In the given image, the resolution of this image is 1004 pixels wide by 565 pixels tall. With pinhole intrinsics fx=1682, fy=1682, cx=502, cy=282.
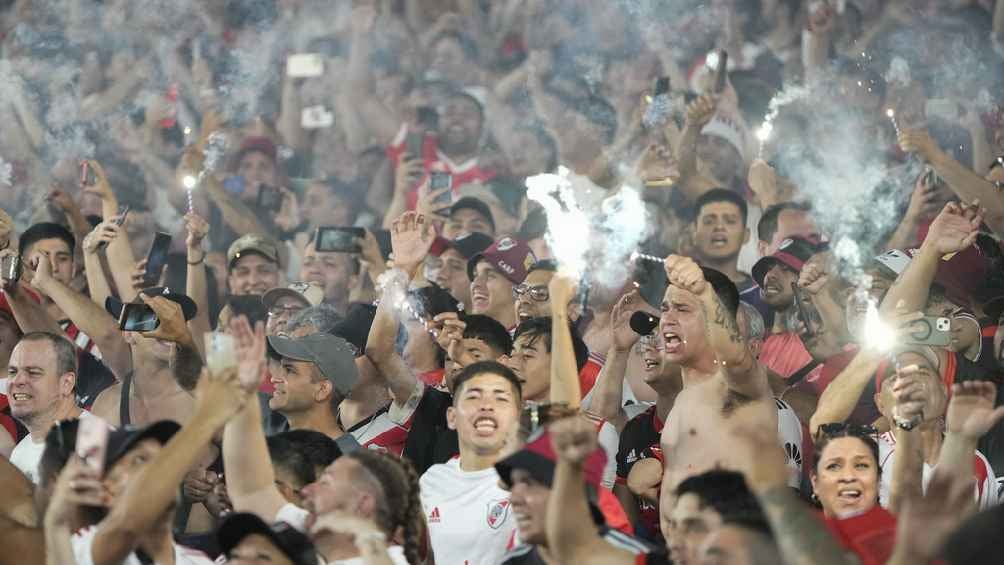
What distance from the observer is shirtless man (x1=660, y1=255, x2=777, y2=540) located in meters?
5.70

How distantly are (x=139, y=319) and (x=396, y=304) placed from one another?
1.12 m

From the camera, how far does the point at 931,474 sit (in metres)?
5.60

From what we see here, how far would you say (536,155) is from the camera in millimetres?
10609

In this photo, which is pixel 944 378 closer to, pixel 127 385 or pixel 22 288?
pixel 127 385

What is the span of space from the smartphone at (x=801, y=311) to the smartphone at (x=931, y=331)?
4.88 feet

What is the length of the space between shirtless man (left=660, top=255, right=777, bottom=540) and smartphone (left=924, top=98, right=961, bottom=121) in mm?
3806

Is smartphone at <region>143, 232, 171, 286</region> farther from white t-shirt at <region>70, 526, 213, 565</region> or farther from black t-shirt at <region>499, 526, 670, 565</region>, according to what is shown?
black t-shirt at <region>499, 526, 670, 565</region>

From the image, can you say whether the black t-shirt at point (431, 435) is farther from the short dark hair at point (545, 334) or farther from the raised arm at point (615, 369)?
the raised arm at point (615, 369)

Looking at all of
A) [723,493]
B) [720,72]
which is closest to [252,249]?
[720,72]

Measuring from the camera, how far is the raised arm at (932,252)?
611cm

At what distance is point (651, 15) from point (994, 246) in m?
4.54

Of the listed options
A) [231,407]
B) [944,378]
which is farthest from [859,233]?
[231,407]

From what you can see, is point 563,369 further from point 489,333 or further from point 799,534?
point 799,534

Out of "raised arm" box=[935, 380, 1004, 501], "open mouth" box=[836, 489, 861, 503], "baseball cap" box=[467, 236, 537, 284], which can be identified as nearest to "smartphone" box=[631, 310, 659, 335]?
"baseball cap" box=[467, 236, 537, 284]
